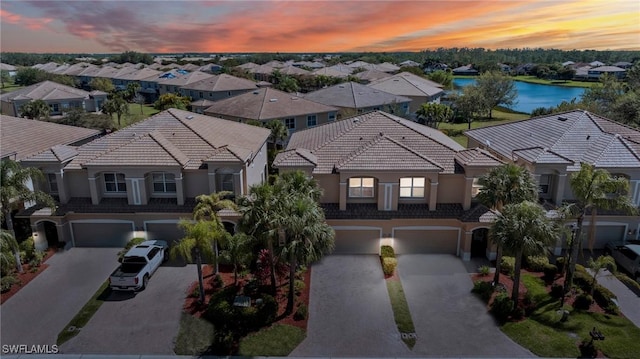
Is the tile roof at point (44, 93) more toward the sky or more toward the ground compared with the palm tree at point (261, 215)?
more toward the sky

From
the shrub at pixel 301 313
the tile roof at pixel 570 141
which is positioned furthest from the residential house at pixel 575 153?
the shrub at pixel 301 313

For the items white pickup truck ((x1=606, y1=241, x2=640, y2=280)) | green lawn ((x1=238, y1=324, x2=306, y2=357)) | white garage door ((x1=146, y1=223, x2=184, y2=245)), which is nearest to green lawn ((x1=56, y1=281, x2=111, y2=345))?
white garage door ((x1=146, y1=223, x2=184, y2=245))

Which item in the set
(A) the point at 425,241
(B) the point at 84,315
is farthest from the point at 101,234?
(A) the point at 425,241

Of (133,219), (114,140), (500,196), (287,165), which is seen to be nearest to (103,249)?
(133,219)

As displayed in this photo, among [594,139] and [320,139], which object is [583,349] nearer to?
[594,139]

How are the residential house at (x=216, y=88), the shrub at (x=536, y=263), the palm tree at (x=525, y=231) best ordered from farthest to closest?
the residential house at (x=216, y=88) < the shrub at (x=536, y=263) < the palm tree at (x=525, y=231)

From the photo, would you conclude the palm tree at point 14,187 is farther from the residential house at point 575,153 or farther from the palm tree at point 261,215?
the residential house at point 575,153

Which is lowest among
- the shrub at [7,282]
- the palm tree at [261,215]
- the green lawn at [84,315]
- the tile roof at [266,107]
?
the green lawn at [84,315]
